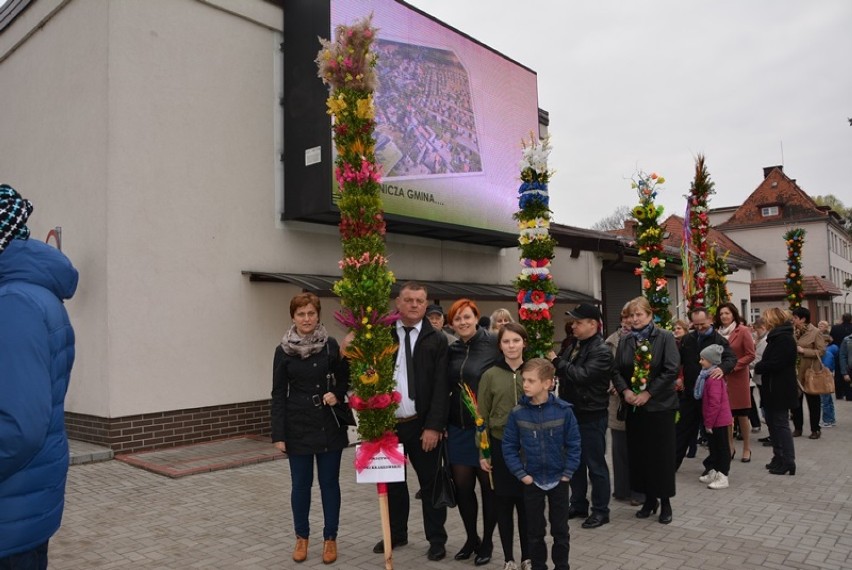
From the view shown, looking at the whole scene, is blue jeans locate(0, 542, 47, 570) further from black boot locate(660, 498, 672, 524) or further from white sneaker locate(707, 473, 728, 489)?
white sneaker locate(707, 473, 728, 489)

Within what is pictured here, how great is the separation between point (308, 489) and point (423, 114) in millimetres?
8715

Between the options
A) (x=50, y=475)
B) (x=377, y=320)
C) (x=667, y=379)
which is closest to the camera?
(x=50, y=475)

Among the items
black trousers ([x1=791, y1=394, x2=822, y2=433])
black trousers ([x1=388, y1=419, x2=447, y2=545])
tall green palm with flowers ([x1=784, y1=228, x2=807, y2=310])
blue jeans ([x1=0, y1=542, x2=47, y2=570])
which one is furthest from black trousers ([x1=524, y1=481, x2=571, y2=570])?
tall green palm with flowers ([x1=784, y1=228, x2=807, y2=310])

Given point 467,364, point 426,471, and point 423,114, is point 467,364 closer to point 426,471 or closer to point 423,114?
point 426,471

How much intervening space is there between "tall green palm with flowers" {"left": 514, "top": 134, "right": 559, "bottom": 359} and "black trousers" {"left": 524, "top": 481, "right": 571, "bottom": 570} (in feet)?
5.35

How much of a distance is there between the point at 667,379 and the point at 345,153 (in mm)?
3580

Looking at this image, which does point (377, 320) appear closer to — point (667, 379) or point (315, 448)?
point (315, 448)

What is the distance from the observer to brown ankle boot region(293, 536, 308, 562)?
4812 millimetres

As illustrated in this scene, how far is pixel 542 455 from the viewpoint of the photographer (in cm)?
421

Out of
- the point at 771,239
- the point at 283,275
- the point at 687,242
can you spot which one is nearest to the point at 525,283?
the point at 687,242

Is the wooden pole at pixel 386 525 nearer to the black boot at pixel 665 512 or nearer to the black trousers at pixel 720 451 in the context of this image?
the black boot at pixel 665 512

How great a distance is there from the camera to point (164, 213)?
9.09 metres

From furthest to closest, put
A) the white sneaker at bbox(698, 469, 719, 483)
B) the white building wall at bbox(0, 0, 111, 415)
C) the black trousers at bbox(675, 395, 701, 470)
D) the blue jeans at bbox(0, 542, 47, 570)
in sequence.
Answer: the white building wall at bbox(0, 0, 111, 415)
the black trousers at bbox(675, 395, 701, 470)
the white sneaker at bbox(698, 469, 719, 483)
the blue jeans at bbox(0, 542, 47, 570)

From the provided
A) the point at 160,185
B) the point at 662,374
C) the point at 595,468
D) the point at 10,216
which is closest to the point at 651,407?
the point at 662,374
